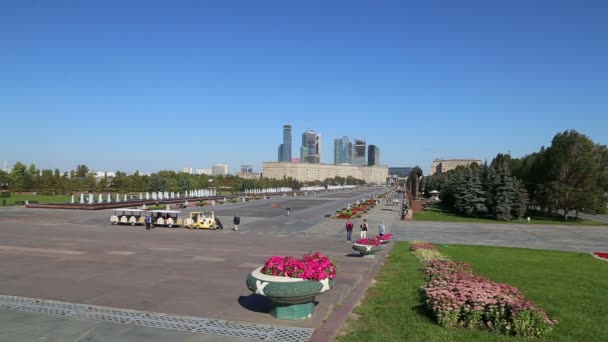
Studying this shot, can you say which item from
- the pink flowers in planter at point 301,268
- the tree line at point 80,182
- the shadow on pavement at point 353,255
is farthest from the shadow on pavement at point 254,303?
the tree line at point 80,182

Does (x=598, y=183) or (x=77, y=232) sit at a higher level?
(x=598, y=183)

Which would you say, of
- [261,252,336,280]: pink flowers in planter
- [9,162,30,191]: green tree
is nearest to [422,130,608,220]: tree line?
[261,252,336,280]: pink flowers in planter

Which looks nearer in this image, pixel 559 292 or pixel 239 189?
pixel 559 292

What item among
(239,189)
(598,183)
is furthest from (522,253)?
(239,189)

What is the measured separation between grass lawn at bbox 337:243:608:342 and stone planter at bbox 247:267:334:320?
85cm

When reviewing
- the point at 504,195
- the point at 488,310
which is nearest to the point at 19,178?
the point at 504,195

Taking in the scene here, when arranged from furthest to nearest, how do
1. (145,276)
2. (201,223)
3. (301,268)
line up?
(201,223) → (145,276) → (301,268)

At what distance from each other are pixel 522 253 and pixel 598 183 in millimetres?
42853

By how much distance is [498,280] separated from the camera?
520 inches

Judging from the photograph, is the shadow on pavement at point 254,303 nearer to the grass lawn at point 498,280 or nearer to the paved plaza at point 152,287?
the paved plaza at point 152,287

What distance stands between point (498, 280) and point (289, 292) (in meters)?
7.91

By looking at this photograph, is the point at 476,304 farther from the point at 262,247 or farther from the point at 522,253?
the point at 522,253

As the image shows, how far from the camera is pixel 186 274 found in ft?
46.1

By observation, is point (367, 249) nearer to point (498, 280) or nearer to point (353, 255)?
point (353, 255)
